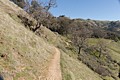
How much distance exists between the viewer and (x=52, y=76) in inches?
920

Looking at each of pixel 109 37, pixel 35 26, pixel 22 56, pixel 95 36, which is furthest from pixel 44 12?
pixel 109 37

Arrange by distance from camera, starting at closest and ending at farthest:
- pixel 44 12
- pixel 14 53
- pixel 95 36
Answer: pixel 14 53 → pixel 44 12 → pixel 95 36

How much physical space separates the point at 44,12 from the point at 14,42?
20418 mm

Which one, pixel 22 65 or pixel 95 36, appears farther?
pixel 95 36

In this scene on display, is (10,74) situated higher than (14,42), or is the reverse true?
(14,42)

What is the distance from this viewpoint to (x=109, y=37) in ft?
381

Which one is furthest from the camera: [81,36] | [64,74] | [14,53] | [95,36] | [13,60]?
[95,36]

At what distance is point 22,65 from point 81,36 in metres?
45.7

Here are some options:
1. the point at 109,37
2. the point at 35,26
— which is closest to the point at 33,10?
the point at 35,26

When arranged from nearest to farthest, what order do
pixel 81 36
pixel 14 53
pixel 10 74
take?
pixel 10 74 < pixel 14 53 < pixel 81 36

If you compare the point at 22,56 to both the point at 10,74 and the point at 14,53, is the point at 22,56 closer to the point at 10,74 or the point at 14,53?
the point at 14,53

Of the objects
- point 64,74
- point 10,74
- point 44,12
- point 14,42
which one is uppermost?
point 44,12

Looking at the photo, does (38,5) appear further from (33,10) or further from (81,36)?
(81,36)

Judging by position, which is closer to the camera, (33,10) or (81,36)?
(33,10)
